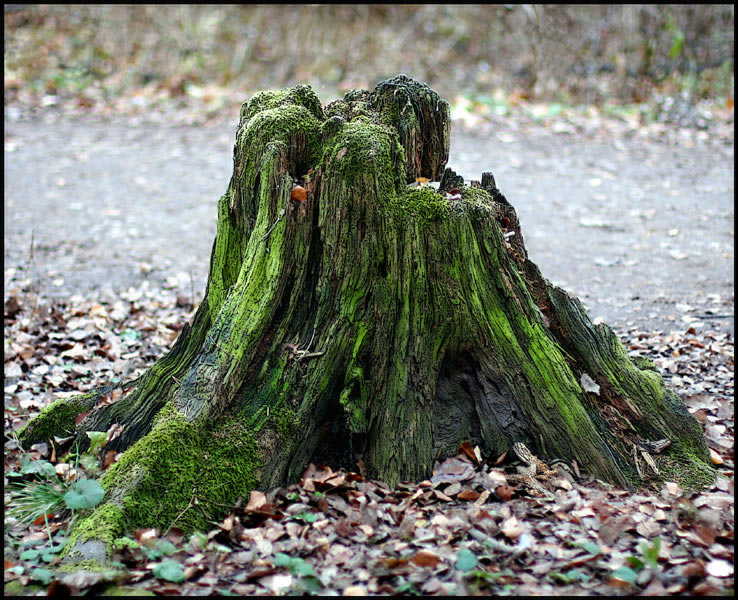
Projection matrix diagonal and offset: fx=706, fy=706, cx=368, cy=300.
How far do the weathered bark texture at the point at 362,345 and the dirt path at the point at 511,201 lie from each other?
312 cm

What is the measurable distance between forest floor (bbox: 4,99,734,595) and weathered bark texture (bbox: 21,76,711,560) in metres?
0.18

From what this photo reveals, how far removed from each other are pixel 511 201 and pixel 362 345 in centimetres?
A: 705

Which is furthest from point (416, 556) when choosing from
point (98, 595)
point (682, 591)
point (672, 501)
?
point (672, 501)

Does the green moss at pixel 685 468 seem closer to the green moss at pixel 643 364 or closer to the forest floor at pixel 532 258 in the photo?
the forest floor at pixel 532 258

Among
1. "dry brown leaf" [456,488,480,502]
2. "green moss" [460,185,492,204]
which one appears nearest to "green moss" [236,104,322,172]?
"green moss" [460,185,492,204]

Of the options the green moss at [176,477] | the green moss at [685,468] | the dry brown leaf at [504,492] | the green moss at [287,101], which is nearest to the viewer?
the green moss at [176,477]

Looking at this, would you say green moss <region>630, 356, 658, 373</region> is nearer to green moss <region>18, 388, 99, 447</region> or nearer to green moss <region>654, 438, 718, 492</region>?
green moss <region>654, 438, 718, 492</region>

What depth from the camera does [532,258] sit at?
27.0ft

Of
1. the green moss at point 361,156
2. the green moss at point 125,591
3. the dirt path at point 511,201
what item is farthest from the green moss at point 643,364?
the green moss at point 125,591

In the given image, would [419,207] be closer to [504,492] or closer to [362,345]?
[362,345]

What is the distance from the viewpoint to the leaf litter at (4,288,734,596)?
2502 millimetres

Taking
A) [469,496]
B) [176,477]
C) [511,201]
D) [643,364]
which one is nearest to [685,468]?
[643,364]

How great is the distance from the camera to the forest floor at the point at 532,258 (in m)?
2.61

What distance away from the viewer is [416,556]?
2627 millimetres
